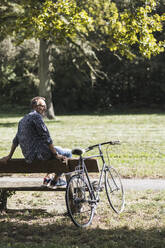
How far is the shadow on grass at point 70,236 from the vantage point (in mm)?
4570

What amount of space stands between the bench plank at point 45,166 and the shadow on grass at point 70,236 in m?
0.69

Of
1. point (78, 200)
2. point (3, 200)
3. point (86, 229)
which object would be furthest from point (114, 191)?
point (3, 200)

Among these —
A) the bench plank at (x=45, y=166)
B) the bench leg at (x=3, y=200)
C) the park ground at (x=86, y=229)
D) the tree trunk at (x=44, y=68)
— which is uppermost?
the tree trunk at (x=44, y=68)

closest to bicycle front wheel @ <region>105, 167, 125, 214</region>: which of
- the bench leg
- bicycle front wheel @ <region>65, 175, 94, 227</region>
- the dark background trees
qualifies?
bicycle front wheel @ <region>65, 175, 94, 227</region>

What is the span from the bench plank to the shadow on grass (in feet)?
2.25

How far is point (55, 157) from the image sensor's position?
219 inches

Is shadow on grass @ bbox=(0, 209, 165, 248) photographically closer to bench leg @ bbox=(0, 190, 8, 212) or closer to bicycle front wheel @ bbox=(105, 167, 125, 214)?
bench leg @ bbox=(0, 190, 8, 212)

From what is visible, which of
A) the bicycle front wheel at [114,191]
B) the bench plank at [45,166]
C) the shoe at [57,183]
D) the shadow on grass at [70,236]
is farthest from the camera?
the bicycle front wheel at [114,191]

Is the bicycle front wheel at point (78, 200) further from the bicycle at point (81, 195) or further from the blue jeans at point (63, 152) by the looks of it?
the blue jeans at point (63, 152)

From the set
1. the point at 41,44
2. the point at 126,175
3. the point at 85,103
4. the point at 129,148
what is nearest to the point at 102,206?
the point at 126,175

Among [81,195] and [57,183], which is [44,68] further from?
[81,195]

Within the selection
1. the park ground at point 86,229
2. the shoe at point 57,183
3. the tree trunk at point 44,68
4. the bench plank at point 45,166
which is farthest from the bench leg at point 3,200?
the tree trunk at point 44,68

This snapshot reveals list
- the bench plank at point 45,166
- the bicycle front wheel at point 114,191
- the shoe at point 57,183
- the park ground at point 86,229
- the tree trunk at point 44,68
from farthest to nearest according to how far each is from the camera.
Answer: the tree trunk at point 44,68, the bicycle front wheel at point 114,191, the shoe at point 57,183, the bench plank at point 45,166, the park ground at point 86,229

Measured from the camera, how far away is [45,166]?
5.51 meters
